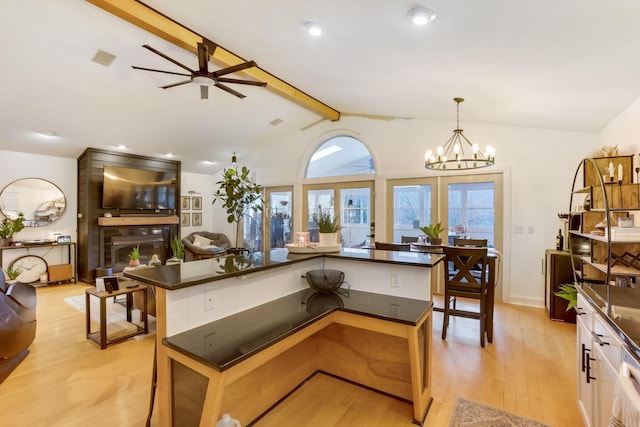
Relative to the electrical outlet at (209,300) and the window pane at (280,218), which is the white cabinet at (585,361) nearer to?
the electrical outlet at (209,300)

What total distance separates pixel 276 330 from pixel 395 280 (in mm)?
982

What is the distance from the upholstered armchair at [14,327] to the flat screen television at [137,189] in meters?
3.09

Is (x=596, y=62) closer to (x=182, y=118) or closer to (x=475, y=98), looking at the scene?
(x=475, y=98)

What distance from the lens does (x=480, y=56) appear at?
104 inches

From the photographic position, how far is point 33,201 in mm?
5637

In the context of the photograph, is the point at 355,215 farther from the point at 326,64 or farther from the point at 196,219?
the point at 196,219

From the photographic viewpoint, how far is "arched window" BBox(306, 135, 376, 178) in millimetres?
5926

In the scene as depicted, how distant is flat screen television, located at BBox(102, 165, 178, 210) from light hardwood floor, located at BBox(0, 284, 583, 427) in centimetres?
308

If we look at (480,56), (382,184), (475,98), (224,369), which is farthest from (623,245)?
(382,184)

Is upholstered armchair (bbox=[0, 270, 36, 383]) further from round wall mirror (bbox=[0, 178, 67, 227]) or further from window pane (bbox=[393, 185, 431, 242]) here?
window pane (bbox=[393, 185, 431, 242])

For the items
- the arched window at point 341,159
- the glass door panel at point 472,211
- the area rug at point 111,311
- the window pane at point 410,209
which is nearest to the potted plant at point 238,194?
the arched window at point 341,159

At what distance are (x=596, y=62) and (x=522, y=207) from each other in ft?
8.44

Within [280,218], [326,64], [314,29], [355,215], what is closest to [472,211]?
[355,215]

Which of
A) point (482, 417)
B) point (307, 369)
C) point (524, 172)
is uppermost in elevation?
point (524, 172)
